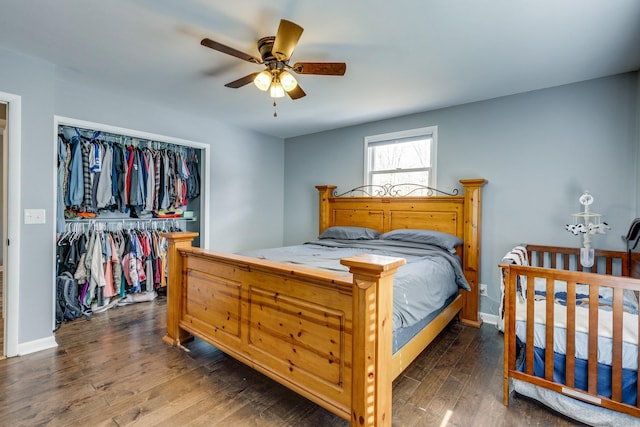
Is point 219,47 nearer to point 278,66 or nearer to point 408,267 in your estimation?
point 278,66

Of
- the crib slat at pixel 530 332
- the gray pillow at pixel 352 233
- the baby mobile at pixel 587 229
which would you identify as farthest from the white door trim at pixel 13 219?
the baby mobile at pixel 587 229

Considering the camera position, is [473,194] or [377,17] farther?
[473,194]

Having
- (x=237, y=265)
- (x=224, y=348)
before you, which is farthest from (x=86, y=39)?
(x=224, y=348)

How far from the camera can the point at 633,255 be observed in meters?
2.42

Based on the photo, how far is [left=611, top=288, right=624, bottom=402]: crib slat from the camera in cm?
155

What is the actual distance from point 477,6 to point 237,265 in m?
2.23

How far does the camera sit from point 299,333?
1.74 metres

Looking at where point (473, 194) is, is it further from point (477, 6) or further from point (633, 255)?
point (477, 6)

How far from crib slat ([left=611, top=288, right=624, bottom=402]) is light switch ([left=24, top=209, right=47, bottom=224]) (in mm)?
4040

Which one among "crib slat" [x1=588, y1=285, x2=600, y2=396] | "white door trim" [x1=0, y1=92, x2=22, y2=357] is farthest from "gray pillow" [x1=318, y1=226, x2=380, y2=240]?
"white door trim" [x1=0, y1=92, x2=22, y2=357]

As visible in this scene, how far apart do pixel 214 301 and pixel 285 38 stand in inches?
74.7

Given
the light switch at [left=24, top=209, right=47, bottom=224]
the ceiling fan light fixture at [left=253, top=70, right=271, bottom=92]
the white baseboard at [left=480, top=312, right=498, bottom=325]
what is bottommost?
the white baseboard at [left=480, top=312, right=498, bottom=325]

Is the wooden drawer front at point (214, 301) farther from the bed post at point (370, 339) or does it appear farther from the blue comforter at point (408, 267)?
the bed post at point (370, 339)

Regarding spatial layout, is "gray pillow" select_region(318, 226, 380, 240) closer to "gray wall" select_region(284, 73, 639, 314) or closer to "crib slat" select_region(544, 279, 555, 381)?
"gray wall" select_region(284, 73, 639, 314)
